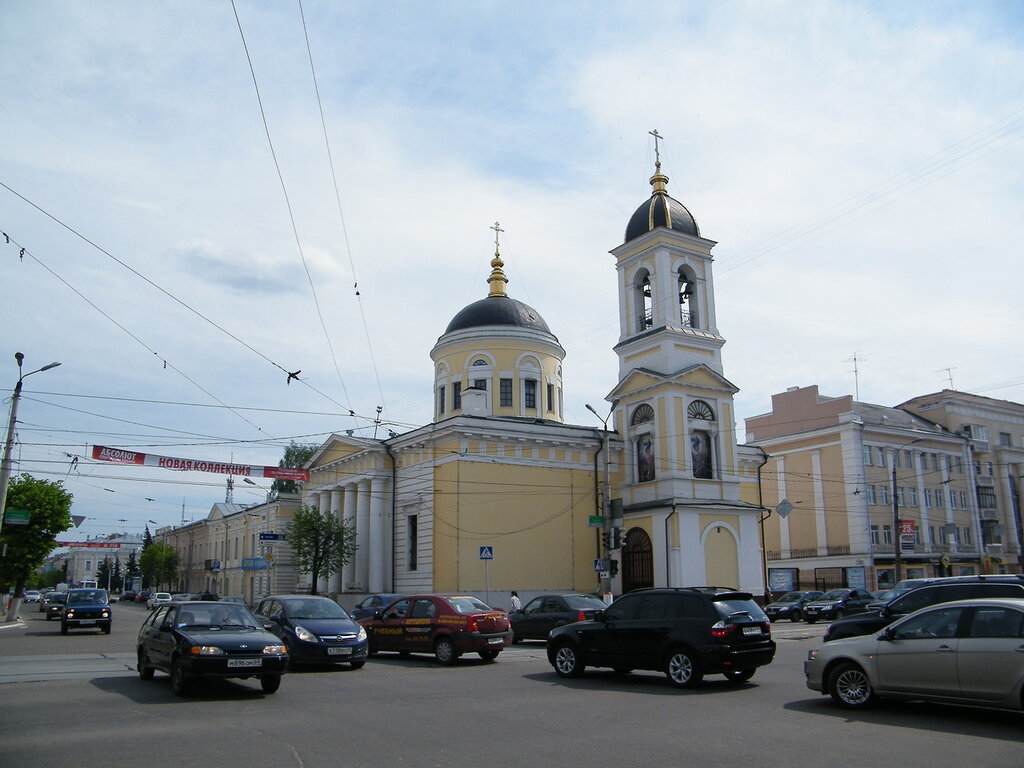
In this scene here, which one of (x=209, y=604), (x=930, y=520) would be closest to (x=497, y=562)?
(x=209, y=604)

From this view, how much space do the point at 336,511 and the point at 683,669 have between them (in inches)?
1310

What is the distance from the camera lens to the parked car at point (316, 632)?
16.2 m

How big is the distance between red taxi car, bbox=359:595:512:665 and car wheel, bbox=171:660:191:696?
6536 millimetres

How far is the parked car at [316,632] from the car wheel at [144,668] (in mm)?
2462

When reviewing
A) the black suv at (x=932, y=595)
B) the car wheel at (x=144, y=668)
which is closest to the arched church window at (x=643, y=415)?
the black suv at (x=932, y=595)

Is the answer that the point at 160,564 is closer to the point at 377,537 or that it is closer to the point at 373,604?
the point at 377,537

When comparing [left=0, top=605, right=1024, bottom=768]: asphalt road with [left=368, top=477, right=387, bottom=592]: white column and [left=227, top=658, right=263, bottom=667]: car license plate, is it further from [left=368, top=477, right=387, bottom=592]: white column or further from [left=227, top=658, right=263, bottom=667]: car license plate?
[left=368, top=477, right=387, bottom=592]: white column

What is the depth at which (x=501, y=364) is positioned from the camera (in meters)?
43.2

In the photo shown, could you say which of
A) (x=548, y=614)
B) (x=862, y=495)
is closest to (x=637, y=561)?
(x=548, y=614)

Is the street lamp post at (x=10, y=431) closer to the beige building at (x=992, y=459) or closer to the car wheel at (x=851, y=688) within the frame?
the car wheel at (x=851, y=688)

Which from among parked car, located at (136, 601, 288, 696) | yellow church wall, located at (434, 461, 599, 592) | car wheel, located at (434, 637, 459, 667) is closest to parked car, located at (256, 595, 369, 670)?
car wheel, located at (434, 637, 459, 667)

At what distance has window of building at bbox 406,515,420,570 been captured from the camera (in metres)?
37.3

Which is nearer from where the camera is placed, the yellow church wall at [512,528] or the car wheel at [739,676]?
the car wheel at [739,676]

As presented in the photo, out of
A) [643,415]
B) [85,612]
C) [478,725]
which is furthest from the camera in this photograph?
[643,415]
